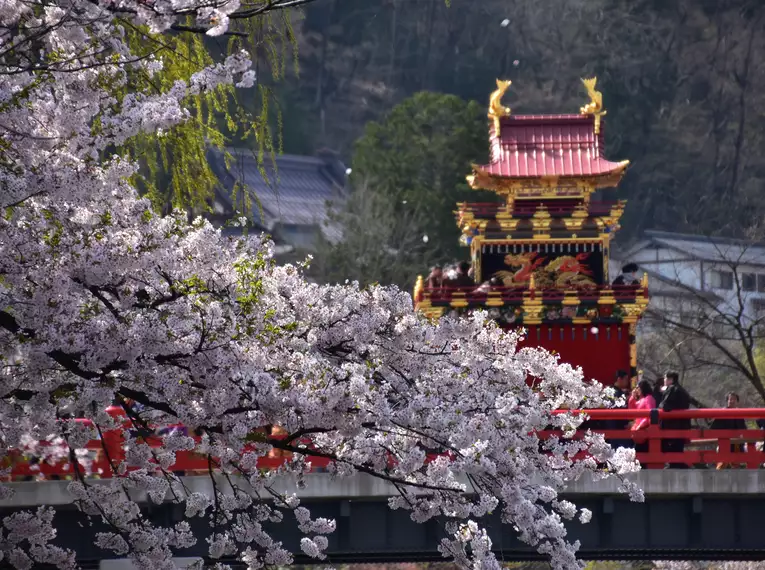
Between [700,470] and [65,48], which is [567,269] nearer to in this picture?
[700,470]

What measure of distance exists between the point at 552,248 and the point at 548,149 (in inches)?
86.3

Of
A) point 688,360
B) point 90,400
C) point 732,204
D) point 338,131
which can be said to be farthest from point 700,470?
point 338,131

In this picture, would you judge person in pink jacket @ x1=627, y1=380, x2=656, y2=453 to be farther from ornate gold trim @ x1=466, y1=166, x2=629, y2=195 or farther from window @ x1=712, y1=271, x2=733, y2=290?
window @ x1=712, y1=271, x2=733, y2=290

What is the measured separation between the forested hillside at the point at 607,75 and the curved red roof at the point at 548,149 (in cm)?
2074

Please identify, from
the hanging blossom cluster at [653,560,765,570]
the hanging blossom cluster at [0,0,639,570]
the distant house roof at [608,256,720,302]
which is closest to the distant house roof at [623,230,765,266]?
the distant house roof at [608,256,720,302]

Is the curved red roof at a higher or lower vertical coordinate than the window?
lower

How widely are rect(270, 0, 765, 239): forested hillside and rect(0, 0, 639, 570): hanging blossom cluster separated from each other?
39182 millimetres

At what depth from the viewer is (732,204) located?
4975 cm

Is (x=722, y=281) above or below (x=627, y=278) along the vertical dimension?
above

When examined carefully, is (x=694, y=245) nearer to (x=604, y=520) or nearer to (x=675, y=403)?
(x=675, y=403)

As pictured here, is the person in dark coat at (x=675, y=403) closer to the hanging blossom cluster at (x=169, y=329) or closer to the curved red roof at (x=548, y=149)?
the hanging blossom cluster at (x=169, y=329)

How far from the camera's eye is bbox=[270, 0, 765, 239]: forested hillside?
169ft

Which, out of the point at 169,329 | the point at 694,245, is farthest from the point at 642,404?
the point at 694,245

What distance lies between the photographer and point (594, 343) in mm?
26047
